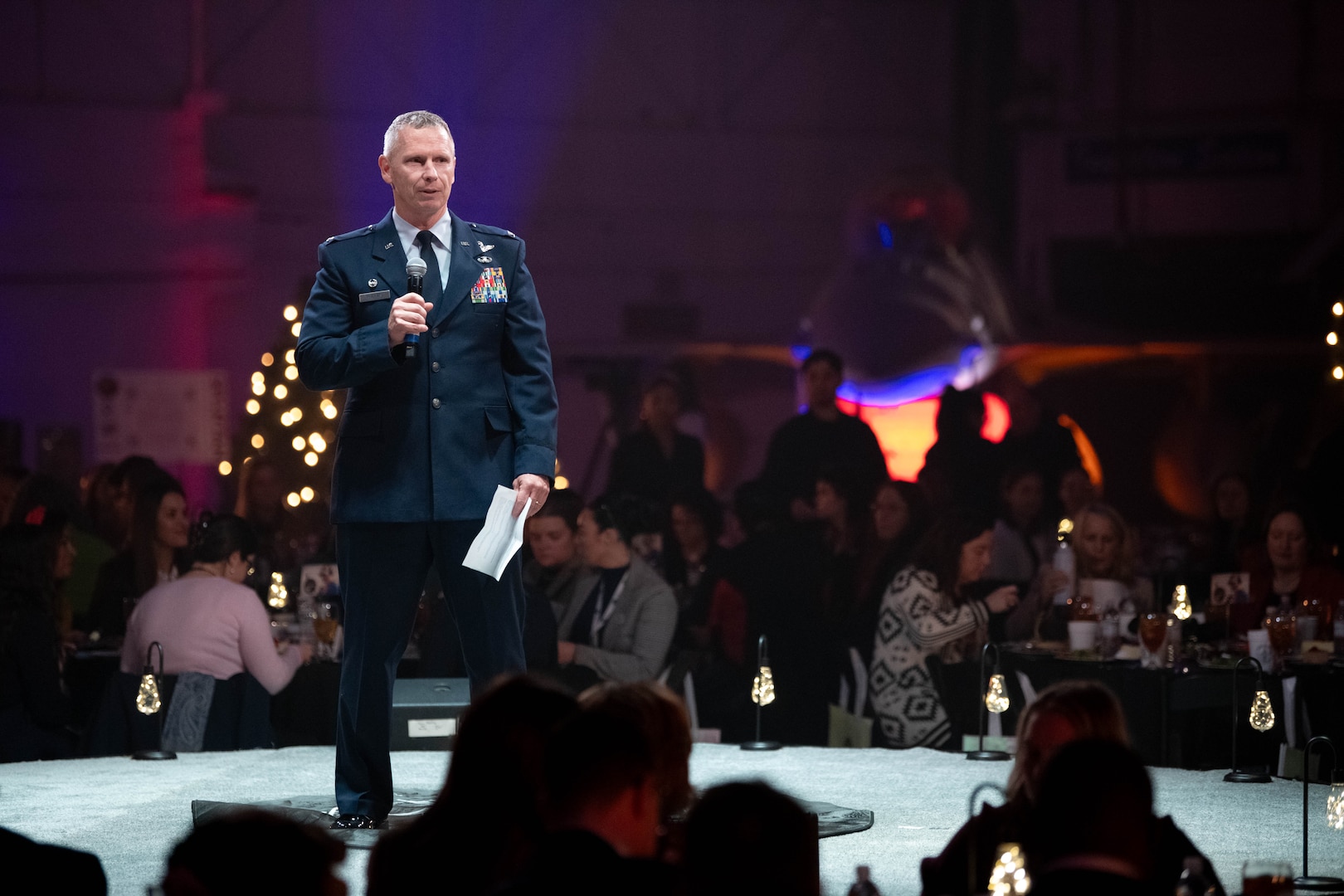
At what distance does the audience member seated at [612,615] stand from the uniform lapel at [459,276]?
2.81 meters

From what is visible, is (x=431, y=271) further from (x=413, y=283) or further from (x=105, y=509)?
(x=105, y=509)

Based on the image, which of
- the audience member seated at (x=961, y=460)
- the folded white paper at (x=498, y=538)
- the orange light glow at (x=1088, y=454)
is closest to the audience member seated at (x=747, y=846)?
the folded white paper at (x=498, y=538)

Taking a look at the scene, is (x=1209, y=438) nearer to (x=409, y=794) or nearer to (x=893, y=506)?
(x=893, y=506)

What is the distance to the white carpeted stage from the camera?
353 centimetres

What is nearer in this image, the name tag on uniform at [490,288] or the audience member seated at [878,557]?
the name tag on uniform at [490,288]

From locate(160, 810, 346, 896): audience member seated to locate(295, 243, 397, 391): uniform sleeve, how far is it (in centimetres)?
160

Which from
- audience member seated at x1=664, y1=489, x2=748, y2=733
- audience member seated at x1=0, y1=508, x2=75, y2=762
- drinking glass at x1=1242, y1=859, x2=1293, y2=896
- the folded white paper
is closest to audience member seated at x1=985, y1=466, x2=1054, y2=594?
audience member seated at x1=664, y1=489, x2=748, y2=733

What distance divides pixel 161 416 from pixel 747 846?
9.01 metres

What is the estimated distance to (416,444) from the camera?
361cm

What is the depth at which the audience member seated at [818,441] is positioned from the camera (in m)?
8.63

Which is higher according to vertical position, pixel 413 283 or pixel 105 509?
pixel 413 283

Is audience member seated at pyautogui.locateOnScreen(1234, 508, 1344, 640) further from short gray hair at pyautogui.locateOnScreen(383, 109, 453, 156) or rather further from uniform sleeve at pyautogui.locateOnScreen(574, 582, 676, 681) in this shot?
short gray hair at pyautogui.locateOnScreen(383, 109, 453, 156)

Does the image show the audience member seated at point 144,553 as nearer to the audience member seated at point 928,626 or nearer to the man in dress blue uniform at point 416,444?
the audience member seated at point 928,626

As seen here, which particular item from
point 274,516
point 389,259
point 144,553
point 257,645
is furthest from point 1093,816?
point 274,516
